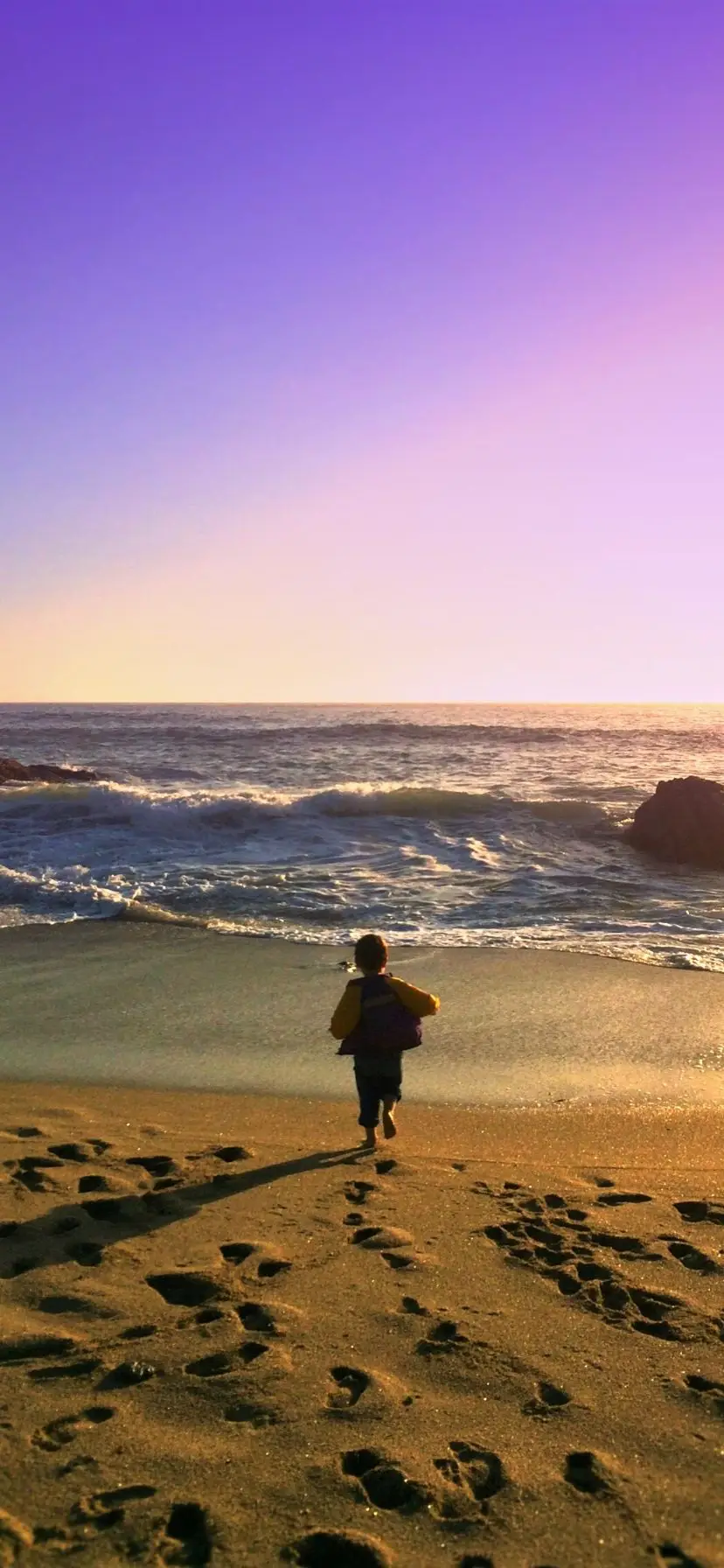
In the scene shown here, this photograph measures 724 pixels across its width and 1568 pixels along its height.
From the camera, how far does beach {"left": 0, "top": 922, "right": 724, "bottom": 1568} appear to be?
226 centimetres

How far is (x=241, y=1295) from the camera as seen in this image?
10.7 ft

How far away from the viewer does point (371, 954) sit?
5.31 m

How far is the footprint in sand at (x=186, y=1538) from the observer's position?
7.00 ft

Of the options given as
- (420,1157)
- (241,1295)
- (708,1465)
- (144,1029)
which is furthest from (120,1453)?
(144,1029)

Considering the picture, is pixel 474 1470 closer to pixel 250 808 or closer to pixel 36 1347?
pixel 36 1347

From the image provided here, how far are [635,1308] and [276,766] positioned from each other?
94.7ft

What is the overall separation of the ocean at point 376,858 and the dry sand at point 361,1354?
4982 mm

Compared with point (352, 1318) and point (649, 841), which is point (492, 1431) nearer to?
point (352, 1318)

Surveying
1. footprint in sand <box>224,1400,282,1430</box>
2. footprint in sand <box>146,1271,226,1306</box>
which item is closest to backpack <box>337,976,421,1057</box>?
footprint in sand <box>146,1271,226,1306</box>

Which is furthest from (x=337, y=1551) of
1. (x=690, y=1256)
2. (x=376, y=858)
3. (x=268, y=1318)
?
(x=376, y=858)

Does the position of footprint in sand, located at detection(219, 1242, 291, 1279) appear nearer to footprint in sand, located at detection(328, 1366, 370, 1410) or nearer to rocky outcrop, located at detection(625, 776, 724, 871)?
footprint in sand, located at detection(328, 1366, 370, 1410)

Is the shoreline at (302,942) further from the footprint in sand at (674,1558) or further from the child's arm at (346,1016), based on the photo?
the footprint in sand at (674,1558)

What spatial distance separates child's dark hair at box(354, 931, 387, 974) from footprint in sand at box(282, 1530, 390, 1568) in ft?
10.5

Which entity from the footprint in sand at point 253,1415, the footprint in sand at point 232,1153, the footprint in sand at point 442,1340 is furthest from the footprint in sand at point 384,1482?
the footprint in sand at point 232,1153
